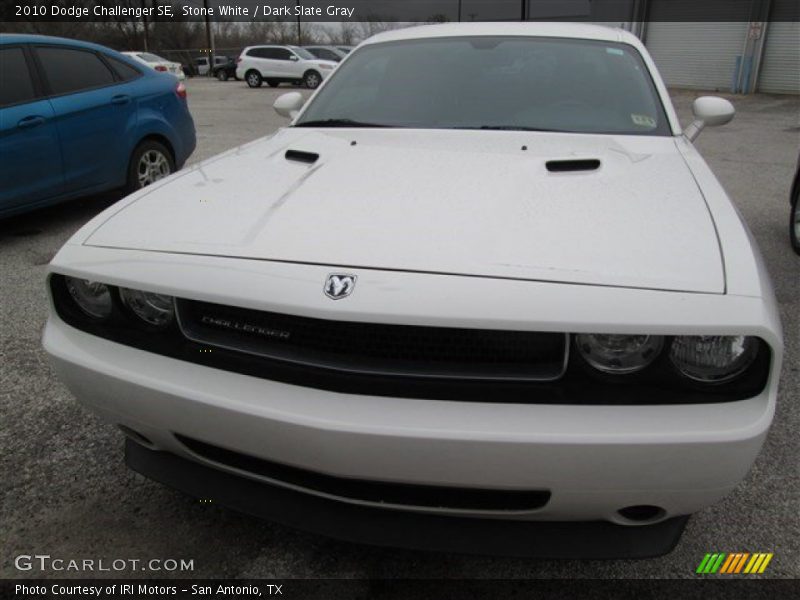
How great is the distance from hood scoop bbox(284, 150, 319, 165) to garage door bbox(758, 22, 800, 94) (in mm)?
21332

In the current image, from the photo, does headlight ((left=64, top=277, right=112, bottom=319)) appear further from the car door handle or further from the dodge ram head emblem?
the car door handle

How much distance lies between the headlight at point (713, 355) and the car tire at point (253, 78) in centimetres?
2612

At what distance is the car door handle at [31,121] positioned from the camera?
4.58 m

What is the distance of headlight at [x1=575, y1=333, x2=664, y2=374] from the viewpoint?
1430 mm

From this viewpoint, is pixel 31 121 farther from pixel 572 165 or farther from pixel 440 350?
pixel 440 350

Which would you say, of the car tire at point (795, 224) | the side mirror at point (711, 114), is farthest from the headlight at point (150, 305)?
the car tire at point (795, 224)

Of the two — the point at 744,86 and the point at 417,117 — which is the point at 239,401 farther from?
the point at 744,86

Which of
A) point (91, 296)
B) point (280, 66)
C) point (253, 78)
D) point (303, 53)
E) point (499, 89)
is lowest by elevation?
point (253, 78)

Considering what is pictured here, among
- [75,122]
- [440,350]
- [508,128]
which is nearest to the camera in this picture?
[440,350]

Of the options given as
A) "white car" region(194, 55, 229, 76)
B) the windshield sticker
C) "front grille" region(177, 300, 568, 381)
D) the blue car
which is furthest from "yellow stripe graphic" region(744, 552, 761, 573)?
"white car" region(194, 55, 229, 76)

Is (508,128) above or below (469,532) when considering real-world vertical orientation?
above

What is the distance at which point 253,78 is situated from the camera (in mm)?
25328

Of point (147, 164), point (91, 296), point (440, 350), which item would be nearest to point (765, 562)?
point (440, 350)

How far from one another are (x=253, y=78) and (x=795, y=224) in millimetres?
23891
